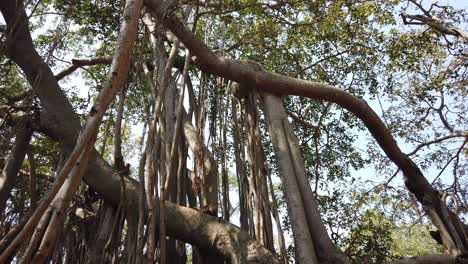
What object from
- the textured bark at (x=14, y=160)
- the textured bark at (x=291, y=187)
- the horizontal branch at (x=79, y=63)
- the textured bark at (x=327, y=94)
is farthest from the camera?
the horizontal branch at (x=79, y=63)

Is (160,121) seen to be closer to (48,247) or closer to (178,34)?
(178,34)

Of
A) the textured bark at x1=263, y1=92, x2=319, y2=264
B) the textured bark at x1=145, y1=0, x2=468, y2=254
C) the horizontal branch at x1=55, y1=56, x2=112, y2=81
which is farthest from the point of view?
the horizontal branch at x1=55, y1=56, x2=112, y2=81

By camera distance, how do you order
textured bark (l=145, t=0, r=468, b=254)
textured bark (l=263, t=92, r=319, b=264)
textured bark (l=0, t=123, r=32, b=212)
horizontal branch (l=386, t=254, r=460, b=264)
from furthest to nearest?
textured bark (l=0, t=123, r=32, b=212), textured bark (l=145, t=0, r=468, b=254), horizontal branch (l=386, t=254, r=460, b=264), textured bark (l=263, t=92, r=319, b=264)

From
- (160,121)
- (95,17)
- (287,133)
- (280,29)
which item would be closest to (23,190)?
(95,17)

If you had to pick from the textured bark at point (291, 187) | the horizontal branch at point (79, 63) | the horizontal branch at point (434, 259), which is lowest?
the horizontal branch at point (434, 259)

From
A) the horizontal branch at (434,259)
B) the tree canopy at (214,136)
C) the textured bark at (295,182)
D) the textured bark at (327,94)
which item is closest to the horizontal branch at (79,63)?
the tree canopy at (214,136)

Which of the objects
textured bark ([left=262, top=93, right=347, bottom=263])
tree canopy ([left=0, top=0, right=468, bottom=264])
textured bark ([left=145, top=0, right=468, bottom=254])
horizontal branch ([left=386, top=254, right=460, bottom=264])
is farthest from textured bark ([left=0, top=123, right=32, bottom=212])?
horizontal branch ([left=386, top=254, right=460, bottom=264])

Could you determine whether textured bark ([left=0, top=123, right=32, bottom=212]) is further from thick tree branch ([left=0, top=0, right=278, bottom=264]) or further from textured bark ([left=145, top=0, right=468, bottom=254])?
textured bark ([left=145, top=0, right=468, bottom=254])

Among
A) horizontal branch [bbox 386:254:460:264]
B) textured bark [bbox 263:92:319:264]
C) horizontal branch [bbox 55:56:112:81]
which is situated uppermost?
horizontal branch [bbox 55:56:112:81]

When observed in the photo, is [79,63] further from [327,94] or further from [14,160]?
[327,94]

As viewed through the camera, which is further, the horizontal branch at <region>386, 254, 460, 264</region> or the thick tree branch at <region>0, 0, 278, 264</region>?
the horizontal branch at <region>386, 254, 460, 264</region>

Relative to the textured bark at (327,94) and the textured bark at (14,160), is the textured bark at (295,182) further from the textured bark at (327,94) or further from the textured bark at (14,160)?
the textured bark at (14,160)

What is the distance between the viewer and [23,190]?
13.0 feet

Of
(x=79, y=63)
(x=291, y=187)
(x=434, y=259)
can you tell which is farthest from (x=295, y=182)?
(x=79, y=63)
